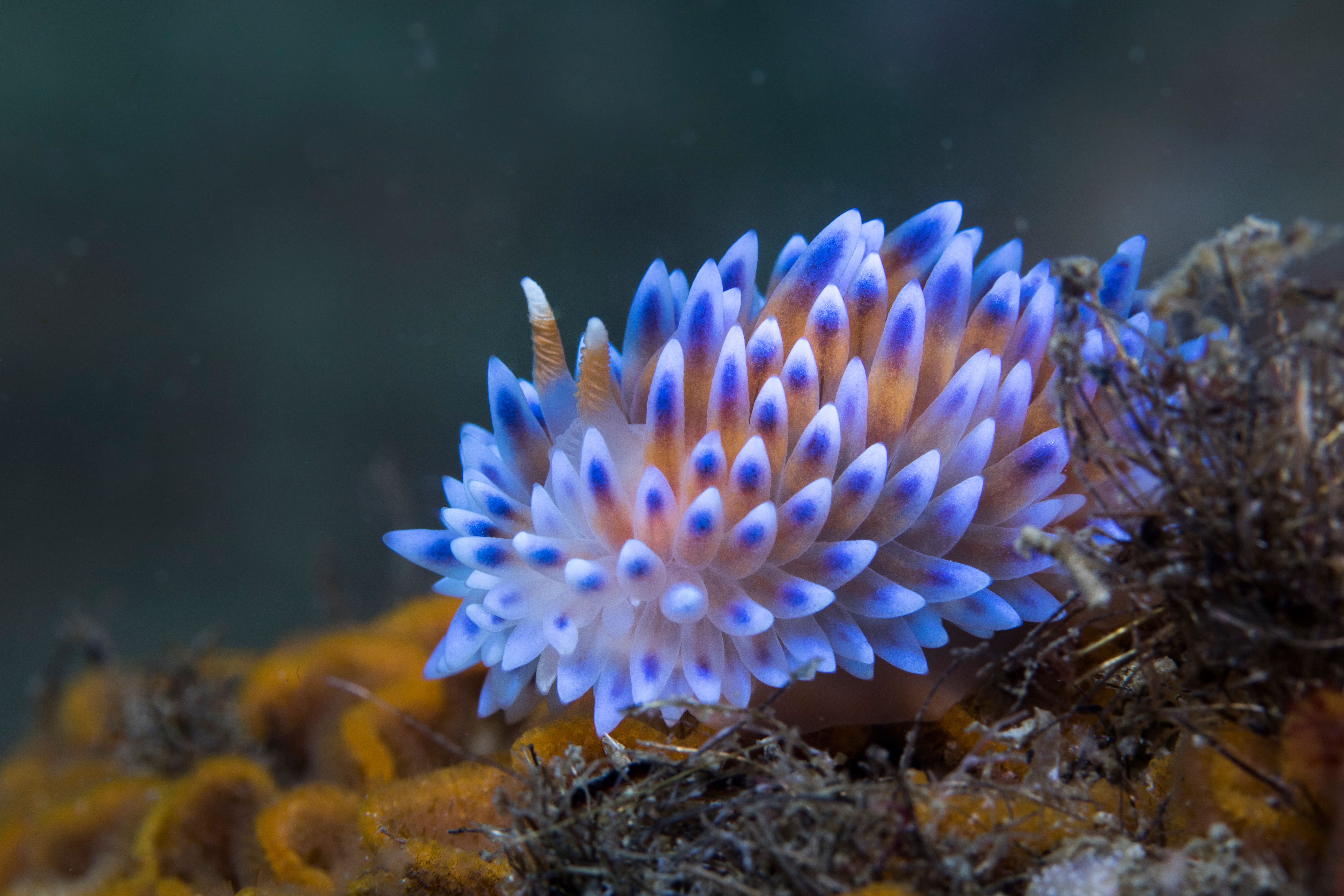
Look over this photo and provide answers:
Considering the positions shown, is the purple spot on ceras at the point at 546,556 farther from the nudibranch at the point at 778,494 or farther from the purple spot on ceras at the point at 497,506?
the purple spot on ceras at the point at 497,506

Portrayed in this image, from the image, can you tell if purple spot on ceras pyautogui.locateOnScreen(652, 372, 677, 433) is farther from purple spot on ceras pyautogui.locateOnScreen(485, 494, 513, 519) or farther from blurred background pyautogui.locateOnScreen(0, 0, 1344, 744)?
blurred background pyautogui.locateOnScreen(0, 0, 1344, 744)

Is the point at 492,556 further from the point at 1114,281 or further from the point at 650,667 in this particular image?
the point at 1114,281

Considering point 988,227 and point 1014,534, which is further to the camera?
point 988,227

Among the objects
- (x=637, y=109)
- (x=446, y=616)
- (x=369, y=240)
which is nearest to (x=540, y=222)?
(x=637, y=109)

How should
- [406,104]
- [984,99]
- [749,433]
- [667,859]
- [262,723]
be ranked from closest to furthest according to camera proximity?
1. [667,859]
2. [749,433]
3. [262,723]
4. [984,99]
5. [406,104]

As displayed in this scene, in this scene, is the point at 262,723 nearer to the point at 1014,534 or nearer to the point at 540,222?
the point at 1014,534

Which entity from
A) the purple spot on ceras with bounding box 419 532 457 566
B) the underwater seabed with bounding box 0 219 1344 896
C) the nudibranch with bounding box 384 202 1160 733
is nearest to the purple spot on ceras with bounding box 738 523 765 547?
the nudibranch with bounding box 384 202 1160 733

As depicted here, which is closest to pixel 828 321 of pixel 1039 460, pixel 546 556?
pixel 1039 460
